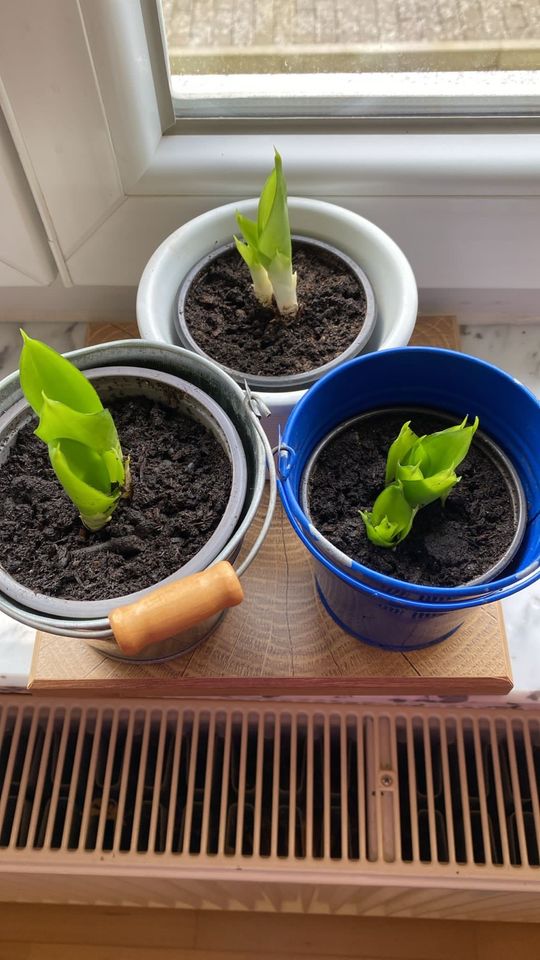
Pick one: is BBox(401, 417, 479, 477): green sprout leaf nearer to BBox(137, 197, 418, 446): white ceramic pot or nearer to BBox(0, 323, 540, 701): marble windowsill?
BBox(137, 197, 418, 446): white ceramic pot

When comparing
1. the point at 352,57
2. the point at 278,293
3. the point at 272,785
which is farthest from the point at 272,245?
the point at 272,785

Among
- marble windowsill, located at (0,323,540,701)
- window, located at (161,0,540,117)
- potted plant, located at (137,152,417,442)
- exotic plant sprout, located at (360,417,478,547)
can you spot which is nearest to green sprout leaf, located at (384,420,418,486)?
exotic plant sprout, located at (360,417,478,547)

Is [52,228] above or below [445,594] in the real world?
above

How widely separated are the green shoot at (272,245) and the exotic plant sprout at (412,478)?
193mm

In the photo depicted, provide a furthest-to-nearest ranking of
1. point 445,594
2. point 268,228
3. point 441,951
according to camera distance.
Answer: point 441,951 → point 268,228 → point 445,594

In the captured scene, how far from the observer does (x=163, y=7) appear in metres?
0.63

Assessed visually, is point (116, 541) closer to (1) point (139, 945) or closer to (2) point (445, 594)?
(2) point (445, 594)

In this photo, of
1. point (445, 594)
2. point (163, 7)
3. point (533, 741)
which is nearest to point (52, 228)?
point (163, 7)

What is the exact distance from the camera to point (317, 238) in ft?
2.31

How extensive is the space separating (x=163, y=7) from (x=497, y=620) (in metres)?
0.58

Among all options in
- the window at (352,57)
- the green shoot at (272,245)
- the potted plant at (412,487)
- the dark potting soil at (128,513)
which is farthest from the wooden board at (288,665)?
the window at (352,57)

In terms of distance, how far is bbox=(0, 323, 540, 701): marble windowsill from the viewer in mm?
683

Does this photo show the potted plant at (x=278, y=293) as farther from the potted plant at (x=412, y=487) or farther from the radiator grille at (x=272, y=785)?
the radiator grille at (x=272, y=785)

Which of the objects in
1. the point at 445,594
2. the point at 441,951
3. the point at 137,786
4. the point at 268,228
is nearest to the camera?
the point at 445,594
